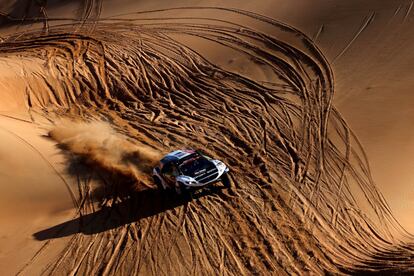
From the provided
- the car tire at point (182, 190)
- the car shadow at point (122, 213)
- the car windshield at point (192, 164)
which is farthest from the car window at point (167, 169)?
the car shadow at point (122, 213)

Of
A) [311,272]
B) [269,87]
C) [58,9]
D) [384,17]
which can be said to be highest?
[58,9]

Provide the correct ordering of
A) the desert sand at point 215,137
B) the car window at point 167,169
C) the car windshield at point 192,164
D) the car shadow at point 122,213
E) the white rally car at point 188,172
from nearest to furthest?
the desert sand at point 215,137, the white rally car at point 188,172, the car windshield at point 192,164, the car shadow at point 122,213, the car window at point 167,169

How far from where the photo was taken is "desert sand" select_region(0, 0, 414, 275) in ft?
50.3

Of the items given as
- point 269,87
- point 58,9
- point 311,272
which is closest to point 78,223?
point 311,272

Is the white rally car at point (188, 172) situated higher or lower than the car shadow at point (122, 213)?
higher

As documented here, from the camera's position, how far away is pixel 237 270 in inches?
564

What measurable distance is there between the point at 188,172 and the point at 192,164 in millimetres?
389

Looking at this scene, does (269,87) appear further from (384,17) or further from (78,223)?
Result: (78,223)

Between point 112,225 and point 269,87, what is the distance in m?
9.56

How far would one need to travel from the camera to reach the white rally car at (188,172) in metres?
16.5

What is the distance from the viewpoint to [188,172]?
16.7 meters

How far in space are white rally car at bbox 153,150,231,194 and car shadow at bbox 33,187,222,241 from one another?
469mm

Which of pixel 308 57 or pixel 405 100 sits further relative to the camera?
pixel 308 57

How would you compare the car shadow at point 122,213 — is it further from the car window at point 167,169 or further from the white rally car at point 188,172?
the car window at point 167,169
